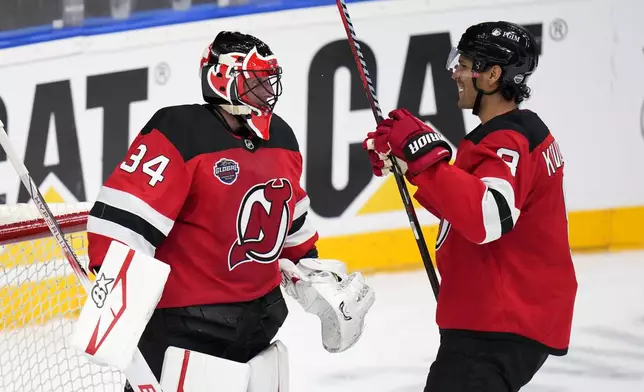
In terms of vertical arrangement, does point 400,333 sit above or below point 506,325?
below

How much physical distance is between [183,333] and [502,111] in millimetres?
863

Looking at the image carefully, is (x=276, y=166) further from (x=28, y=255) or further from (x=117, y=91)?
(x=117, y=91)

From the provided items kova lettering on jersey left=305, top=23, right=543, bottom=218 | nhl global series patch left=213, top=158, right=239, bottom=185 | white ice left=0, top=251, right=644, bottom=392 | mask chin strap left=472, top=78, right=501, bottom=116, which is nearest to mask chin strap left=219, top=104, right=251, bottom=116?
nhl global series patch left=213, top=158, right=239, bottom=185

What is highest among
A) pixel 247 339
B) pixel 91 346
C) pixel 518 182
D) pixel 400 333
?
pixel 518 182

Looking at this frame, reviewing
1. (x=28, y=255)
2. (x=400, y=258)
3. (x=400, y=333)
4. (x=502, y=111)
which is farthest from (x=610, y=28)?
(x=28, y=255)

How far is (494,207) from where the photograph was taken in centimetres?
209

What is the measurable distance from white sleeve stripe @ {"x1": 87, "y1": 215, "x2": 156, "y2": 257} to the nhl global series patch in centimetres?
21

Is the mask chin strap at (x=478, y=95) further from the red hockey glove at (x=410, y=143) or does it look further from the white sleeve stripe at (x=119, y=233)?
the white sleeve stripe at (x=119, y=233)

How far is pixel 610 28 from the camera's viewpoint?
16.1 ft

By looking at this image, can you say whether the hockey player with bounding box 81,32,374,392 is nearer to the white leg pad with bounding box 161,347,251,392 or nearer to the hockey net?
the white leg pad with bounding box 161,347,251,392

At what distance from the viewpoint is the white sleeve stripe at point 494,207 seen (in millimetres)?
2090

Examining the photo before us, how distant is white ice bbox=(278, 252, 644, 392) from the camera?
3600 mm

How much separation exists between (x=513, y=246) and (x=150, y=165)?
2.61 ft

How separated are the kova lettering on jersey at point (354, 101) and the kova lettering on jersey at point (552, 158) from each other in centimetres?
245
